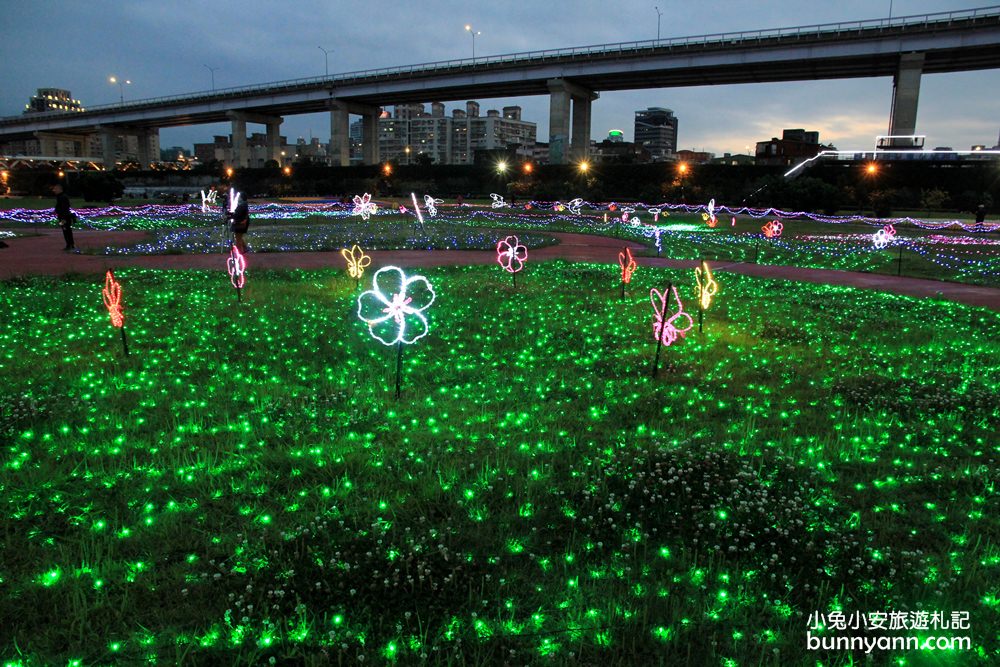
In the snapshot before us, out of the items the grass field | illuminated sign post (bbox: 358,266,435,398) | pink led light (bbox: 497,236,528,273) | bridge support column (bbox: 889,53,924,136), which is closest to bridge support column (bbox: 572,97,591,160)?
bridge support column (bbox: 889,53,924,136)

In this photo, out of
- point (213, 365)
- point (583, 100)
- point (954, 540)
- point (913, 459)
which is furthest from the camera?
point (583, 100)

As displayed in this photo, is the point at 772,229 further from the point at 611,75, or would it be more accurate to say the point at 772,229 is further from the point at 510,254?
the point at 611,75

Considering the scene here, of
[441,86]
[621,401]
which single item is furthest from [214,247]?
[441,86]

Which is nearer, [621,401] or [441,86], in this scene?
[621,401]

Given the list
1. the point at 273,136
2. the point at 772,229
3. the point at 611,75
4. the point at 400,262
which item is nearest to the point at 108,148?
the point at 273,136

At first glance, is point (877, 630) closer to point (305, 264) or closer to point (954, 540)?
point (954, 540)

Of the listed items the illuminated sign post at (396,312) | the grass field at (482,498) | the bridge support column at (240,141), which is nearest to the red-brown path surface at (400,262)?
the illuminated sign post at (396,312)
